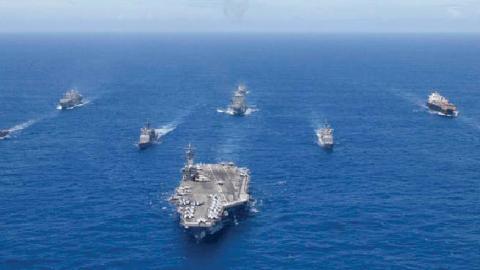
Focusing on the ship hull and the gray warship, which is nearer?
the ship hull

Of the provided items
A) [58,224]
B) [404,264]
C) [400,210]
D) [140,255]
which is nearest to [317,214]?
[400,210]

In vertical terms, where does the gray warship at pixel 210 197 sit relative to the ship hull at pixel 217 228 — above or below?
above

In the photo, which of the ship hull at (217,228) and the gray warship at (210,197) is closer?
the ship hull at (217,228)

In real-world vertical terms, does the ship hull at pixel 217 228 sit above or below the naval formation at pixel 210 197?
below

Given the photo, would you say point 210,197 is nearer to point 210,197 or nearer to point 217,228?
point 210,197

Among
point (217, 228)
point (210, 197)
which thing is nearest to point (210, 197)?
point (210, 197)

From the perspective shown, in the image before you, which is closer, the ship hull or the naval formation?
the ship hull

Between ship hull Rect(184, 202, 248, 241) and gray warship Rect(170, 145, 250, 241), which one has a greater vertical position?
gray warship Rect(170, 145, 250, 241)
